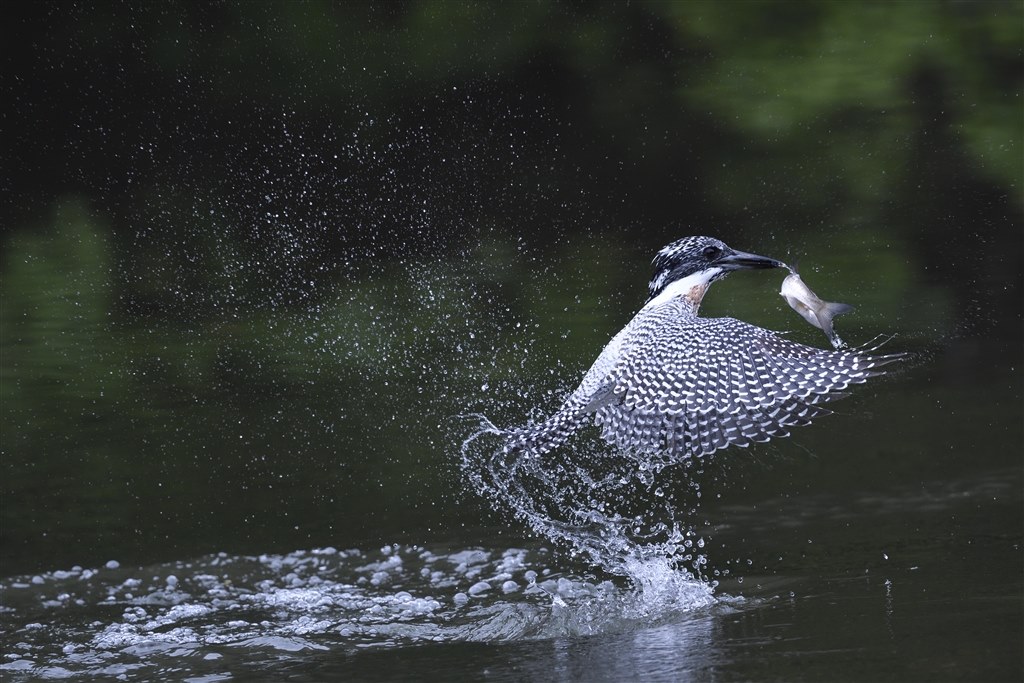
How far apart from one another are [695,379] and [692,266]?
0.43 m

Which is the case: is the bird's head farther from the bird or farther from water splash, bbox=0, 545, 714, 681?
water splash, bbox=0, 545, 714, 681

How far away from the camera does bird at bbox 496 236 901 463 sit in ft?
8.85

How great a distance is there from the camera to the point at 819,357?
2.67m

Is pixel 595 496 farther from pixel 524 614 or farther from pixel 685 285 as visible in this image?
pixel 524 614

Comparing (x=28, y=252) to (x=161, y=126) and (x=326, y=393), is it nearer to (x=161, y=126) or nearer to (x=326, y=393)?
(x=161, y=126)

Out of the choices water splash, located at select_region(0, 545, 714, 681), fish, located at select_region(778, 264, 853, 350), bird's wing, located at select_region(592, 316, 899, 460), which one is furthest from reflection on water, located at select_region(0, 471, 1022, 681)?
fish, located at select_region(778, 264, 853, 350)

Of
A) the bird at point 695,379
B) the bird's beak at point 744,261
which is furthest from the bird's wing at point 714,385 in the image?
the bird's beak at point 744,261

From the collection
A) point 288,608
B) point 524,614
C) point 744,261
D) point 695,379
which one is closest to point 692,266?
point 744,261

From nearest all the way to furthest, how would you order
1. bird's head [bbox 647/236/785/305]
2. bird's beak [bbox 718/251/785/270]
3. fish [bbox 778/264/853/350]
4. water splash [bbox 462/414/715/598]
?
fish [bbox 778/264/853/350] < bird's beak [bbox 718/251/785/270] < bird's head [bbox 647/236/785/305] < water splash [bbox 462/414/715/598]

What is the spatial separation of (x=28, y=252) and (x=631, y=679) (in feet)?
11.1

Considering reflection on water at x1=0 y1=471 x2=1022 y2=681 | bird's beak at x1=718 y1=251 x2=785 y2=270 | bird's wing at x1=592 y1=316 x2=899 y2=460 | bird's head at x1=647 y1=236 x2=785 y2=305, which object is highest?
bird's head at x1=647 y1=236 x2=785 y2=305

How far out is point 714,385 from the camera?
2.82m

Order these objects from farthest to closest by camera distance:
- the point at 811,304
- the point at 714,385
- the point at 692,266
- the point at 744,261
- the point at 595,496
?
the point at 595,496
the point at 692,266
the point at 744,261
the point at 714,385
the point at 811,304

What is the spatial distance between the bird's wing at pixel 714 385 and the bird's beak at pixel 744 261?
15 cm
